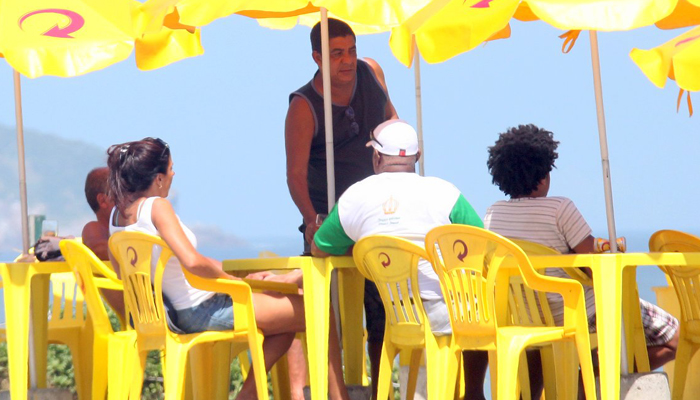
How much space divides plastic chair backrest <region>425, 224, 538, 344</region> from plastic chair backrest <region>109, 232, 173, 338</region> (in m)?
1.04

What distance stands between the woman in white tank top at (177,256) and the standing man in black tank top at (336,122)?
989 mm

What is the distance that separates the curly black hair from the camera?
15.1 feet

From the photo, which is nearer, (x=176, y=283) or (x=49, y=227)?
(x=176, y=283)

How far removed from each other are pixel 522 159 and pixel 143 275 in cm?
→ 164

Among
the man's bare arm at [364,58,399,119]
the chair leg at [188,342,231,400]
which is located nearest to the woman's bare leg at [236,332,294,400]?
the chair leg at [188,342,231,400]

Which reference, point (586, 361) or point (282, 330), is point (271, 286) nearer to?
point (282, 330)

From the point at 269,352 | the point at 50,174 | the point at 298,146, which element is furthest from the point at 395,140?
the point at 50,174

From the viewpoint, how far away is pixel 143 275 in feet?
13.6

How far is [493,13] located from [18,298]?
2.41m

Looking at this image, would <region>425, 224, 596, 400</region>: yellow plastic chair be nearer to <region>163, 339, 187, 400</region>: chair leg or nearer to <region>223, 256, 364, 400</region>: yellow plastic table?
<region>223, 256, 364, 400</region>: yellow plastic table

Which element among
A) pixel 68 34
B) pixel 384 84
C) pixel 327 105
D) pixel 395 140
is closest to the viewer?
pixel 395 140

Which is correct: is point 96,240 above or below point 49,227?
below

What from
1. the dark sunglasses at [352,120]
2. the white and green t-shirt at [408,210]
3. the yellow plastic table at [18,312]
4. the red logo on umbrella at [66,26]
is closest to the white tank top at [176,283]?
the white and green t-shirt at [408,210]

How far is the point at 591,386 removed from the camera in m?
3.86
